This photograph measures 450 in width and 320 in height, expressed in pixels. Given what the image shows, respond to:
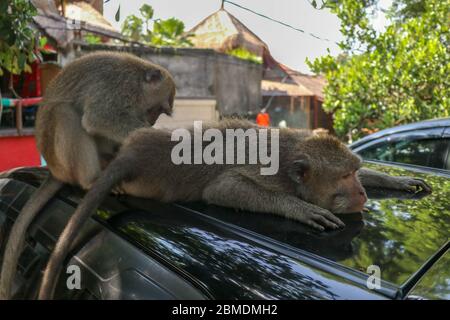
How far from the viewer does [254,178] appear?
9.18ft

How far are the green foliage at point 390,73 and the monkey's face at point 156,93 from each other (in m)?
5.19

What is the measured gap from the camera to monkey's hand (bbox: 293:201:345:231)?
216cm

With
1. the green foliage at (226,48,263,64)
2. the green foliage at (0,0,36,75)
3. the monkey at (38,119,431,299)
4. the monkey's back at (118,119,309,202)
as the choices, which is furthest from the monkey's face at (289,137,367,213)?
the green foliage at (226,48,263,64)

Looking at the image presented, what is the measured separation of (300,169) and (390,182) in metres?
0.61

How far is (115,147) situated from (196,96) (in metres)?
10.9

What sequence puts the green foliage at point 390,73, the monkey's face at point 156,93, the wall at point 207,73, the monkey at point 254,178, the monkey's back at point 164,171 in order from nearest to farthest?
the monkey at point 254,178 → the monkey's back at point 164,171 → the monkey's face at point 156,93 → the green foliage at point 390,73 → the wall at point 207,73

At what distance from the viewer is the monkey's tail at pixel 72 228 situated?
84.4 inches

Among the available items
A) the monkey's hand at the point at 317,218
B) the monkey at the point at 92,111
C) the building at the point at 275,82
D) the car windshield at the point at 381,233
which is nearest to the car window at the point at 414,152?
the car windshield at the point at 381,233

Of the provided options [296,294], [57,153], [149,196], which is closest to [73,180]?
[57,153]

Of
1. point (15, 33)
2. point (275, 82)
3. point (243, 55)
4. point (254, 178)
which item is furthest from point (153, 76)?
point (275, 82)

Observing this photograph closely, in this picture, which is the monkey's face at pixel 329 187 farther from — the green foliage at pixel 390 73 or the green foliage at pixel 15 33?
the green foliage at pixel 390 73

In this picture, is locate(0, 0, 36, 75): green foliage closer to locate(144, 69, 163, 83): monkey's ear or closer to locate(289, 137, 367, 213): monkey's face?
locate(144, 69, 163, 83): monkey's ear

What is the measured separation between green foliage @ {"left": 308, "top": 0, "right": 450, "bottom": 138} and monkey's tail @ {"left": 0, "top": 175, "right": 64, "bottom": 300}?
23.3 feet
